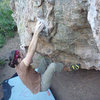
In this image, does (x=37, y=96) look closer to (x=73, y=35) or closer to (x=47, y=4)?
(x=73, y=35)

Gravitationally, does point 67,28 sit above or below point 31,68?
above

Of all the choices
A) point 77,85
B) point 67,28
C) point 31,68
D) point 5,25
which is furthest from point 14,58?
point 5,25

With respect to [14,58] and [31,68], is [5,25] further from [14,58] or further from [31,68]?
[14,58]

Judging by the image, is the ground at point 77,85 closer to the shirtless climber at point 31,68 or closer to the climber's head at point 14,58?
the shirtless climber at point 31,68

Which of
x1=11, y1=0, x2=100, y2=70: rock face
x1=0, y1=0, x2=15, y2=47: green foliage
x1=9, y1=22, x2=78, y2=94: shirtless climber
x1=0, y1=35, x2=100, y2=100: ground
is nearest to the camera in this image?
x1=11, y1=0, x2=100, y2=70: rock face

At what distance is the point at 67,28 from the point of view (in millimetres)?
2102

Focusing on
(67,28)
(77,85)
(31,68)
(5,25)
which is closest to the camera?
(67,28)

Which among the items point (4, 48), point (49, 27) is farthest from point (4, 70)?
point (49, 27)

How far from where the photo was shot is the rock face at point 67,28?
5.68 ft

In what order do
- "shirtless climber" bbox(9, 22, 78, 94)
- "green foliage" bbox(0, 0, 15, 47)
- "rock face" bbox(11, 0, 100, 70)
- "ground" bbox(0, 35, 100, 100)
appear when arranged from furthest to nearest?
"green foliage" bbox(0, 0, 15, 47)
"ground" bbox(0, 35, 100, 100)
"shirtless climber" bbox(9, 22, 78, 94)
"rock face" bbox(11, 0, 100, 70)

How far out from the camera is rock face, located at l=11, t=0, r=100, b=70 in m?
1.73

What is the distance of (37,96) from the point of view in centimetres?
334

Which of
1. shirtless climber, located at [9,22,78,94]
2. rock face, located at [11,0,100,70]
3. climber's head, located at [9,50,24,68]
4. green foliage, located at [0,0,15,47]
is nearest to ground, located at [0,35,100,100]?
rock face, located at [11,0,100,70]

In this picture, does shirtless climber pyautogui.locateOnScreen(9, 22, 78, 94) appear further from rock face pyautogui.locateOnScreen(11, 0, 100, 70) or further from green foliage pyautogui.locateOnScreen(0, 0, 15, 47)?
green foliage pyautogui.locateOnScreen(0, 0, 15, 47)
